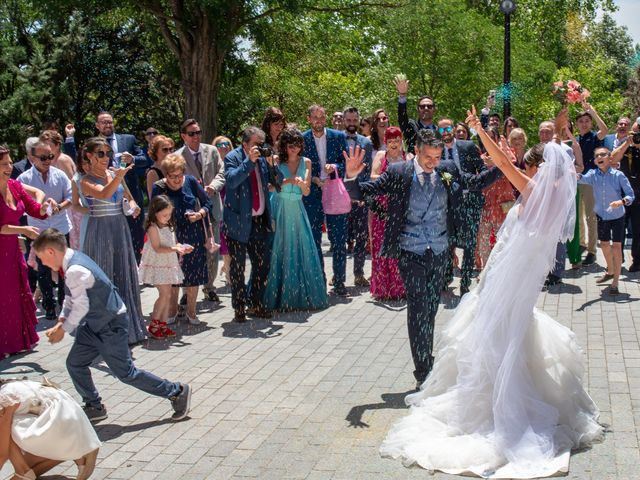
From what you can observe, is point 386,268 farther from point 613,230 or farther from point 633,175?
point 633,175

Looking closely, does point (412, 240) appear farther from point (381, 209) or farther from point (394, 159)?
point (394, 159)

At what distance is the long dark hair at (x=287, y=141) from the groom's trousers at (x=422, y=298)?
11.0ft

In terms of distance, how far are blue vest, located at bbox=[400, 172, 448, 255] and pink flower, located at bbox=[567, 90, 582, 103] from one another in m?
4.03

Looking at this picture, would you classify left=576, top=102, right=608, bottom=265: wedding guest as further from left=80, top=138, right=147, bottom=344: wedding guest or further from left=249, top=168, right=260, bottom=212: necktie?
left=80, top=138, right=147, bottom=344: wedding guest

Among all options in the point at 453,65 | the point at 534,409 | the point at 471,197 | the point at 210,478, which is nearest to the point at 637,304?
the point at 471,197

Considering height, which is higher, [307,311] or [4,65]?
[4,65]

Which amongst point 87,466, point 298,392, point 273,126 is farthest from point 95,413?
point 273,126

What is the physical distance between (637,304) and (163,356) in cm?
542

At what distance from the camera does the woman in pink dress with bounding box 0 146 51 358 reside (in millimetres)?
8305

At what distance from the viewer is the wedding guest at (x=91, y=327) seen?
5.94 m

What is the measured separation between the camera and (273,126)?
10156mm

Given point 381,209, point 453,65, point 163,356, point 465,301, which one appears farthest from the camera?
point 453,65

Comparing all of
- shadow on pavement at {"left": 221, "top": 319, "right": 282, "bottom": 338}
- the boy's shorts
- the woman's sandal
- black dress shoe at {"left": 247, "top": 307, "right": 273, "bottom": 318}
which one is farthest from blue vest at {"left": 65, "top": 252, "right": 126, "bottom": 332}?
the boy's shorts

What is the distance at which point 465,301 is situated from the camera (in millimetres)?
6508
